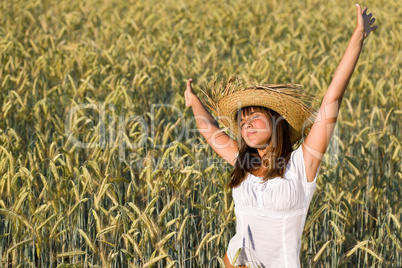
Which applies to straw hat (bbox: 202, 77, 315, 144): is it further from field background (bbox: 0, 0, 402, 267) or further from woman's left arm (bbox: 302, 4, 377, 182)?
field background (bbox: 0, 0, 402, 267)

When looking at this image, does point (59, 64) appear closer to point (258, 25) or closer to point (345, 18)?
point (258, 25)

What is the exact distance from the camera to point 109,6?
20.8 feet

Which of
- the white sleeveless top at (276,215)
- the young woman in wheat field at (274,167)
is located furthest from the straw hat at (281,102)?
the white sleeveless top at (276,215)

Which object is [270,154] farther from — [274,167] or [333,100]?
[333,100]

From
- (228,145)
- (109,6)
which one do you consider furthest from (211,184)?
(109,6)

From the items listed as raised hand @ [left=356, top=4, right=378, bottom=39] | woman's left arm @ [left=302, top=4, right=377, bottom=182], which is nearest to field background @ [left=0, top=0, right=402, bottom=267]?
woman's left arm @ [left=302, top=4, right=377, bottom=182]

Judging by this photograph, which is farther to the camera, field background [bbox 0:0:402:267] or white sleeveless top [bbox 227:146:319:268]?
field background [bbox 0:0:402:267]

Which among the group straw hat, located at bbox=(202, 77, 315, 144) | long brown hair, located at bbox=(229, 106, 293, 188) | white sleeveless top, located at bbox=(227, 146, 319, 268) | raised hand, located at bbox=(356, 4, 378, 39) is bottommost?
white sleeveless top, located at bbox=(227, 146, 319, 268)

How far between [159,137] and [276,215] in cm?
117

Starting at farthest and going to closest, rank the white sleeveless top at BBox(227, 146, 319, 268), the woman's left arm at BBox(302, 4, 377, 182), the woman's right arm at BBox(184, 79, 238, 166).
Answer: the woman's right arm at BBox(184, 79, 238, 166), the white sleeveless top at BBox(227, 146, 319, 268), the woman's left arm at BBox(302, 4, 377, 182)

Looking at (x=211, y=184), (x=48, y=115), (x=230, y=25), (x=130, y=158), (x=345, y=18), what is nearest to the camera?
(x=211, y=184)

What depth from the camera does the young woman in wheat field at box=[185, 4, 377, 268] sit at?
143 centimetres

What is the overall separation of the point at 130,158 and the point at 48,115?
603 mm

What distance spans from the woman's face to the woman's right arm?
167 millimetres
